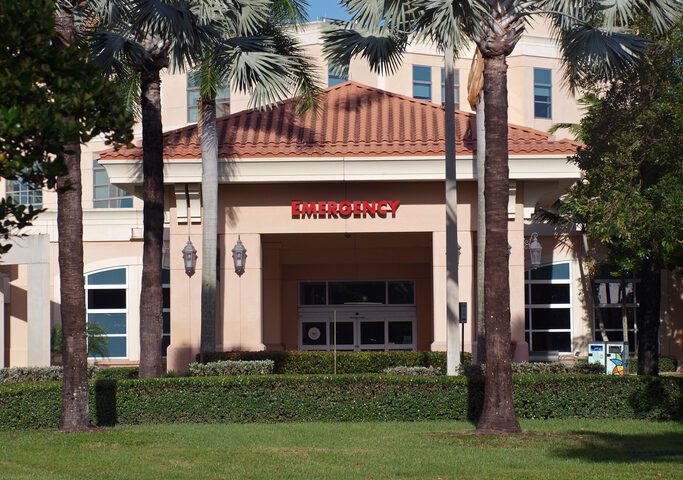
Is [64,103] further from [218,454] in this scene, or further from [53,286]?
[53,286]

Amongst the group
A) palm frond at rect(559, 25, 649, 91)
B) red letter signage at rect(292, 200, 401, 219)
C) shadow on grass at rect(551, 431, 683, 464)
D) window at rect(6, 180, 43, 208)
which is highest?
window at rect(6, 180, 43, 208)

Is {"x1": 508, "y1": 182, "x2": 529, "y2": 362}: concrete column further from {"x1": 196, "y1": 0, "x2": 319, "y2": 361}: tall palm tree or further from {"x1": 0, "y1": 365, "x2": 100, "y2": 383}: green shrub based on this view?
{"x1": 0, "y1": 365, "x2": 100, "y2": 383}: green shrub

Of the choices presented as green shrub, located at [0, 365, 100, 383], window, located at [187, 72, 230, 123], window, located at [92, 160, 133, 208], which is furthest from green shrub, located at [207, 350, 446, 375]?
window, located at [187, 72, 230, 123]

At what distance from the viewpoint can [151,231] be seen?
2023 cm

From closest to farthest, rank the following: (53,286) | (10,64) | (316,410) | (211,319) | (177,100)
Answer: (10,64)
(316,410)
(211,319)
(53,286)
(177,100)

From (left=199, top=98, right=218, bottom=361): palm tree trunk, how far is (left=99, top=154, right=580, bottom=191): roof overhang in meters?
1.44

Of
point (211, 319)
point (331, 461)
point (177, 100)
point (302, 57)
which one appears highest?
point (177, 100)

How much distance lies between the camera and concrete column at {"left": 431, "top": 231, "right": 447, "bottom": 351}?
1090 inches

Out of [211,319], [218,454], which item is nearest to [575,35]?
[218,454]

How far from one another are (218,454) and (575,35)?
9031 millimetres

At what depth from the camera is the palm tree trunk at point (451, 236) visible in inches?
938

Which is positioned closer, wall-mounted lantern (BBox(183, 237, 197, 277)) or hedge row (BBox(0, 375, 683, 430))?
hedge row (BBox(0, 375, 683, 430))

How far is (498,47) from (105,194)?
2990cm

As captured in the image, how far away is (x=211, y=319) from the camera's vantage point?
25.7 m
